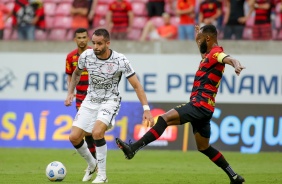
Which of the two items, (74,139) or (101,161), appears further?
(74,139)

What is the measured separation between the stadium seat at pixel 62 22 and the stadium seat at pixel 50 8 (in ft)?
1.35

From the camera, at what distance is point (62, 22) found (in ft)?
66.9

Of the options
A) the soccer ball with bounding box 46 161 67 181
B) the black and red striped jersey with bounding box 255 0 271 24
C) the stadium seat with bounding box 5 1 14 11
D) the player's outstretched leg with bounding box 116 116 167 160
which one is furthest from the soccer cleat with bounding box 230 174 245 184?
the stadium seat with bounding box 5 1 14 11

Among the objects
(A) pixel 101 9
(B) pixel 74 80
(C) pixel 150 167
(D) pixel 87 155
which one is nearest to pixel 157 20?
(A) pixel 101 9

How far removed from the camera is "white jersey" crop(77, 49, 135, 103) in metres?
11.0

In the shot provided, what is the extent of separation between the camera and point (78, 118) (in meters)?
11.3

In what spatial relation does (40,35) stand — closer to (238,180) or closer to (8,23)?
(8,23)

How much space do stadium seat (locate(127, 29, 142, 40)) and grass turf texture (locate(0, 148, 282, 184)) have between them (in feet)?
10.4

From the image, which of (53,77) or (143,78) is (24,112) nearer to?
(53,77)

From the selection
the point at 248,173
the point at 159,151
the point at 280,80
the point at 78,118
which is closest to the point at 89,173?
the point at 78,118

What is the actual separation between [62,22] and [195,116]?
35.1 feet

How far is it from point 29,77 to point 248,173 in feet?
24.8

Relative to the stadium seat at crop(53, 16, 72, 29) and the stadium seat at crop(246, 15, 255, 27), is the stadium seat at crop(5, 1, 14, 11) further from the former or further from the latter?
the stadium seat at crop(246, 15, 255, 27)

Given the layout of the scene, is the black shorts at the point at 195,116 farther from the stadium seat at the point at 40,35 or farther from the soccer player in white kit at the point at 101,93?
the stadium seat at the point at 40,35
